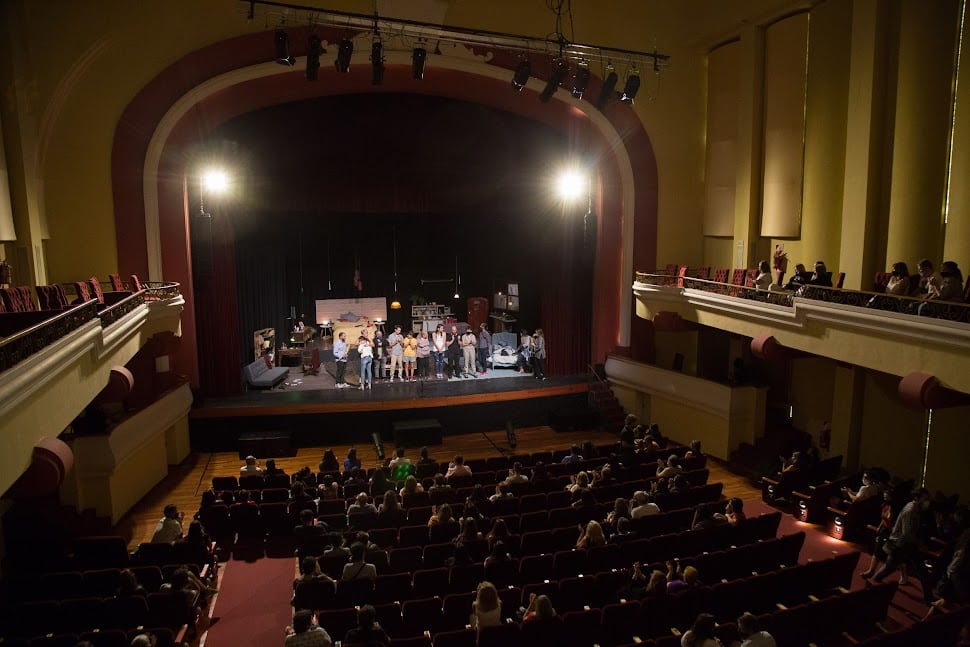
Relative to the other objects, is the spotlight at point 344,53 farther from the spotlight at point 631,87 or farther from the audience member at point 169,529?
the audience member at point 169,529

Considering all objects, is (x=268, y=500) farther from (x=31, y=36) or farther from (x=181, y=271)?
(x=31, y=36)

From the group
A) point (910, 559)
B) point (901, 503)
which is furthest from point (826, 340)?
point (910, 559)

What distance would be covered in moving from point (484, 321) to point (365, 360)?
609 cm

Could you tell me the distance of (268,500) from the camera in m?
9.70

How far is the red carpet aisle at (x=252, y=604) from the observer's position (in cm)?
711

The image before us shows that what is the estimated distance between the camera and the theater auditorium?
687 centimetres

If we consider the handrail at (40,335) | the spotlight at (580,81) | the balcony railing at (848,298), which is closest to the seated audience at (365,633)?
the handrail at (40,335)

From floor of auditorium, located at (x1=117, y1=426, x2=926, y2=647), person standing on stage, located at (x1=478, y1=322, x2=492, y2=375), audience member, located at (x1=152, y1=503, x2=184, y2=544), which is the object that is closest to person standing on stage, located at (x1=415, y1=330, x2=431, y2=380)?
person standing on stage, located at (x1=478, y1=322, x2=492, y2=375)

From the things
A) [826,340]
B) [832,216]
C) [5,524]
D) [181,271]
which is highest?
[832,216]

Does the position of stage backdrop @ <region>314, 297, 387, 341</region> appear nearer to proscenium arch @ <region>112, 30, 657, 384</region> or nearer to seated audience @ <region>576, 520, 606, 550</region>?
proscenium arch @ <region>112, 30, 657, 384</region>

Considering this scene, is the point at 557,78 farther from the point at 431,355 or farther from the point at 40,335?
the point at 40,335

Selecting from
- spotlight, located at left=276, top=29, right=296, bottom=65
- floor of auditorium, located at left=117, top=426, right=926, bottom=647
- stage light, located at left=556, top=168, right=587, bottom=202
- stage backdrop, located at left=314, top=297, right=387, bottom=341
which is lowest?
floor of auditorium, located at left=117, top=426, right=926, bottom=647

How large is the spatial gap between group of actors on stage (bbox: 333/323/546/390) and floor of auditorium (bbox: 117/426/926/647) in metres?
2.17

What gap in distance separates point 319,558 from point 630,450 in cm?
562
